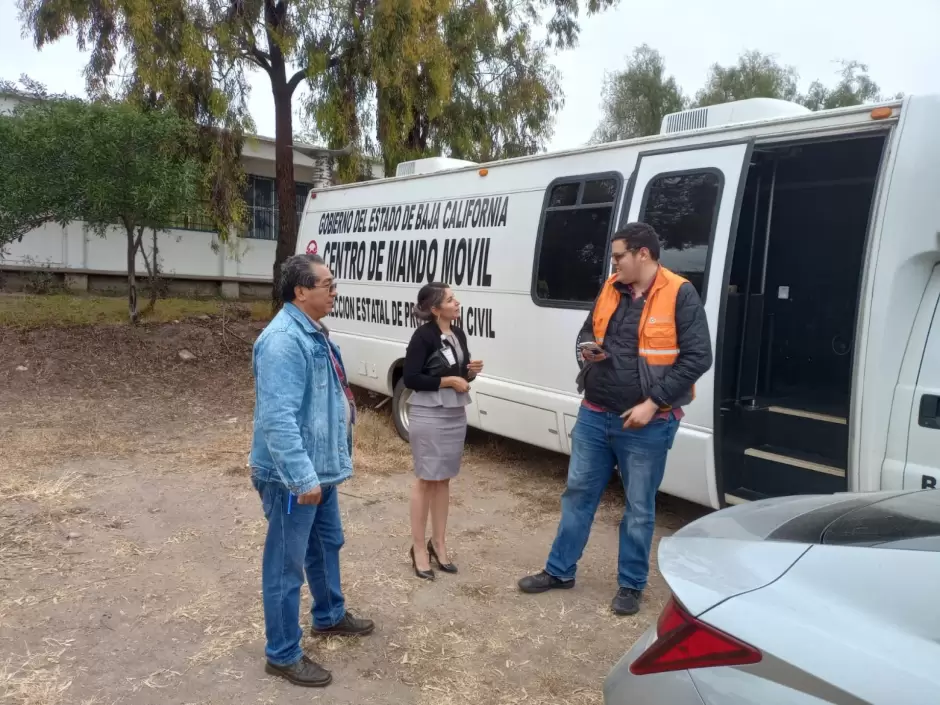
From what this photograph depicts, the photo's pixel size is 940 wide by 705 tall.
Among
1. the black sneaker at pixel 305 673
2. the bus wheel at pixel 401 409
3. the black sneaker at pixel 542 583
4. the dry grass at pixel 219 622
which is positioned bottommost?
the dry grass at pixel 219 622

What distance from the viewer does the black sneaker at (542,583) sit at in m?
4.46

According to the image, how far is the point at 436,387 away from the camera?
436 cm

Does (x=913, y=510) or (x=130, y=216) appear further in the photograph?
(x=130, y=216)

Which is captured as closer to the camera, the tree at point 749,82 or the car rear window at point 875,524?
the car rear window at point 875,524

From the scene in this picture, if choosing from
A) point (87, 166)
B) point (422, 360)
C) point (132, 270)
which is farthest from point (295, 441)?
point (132, 270)

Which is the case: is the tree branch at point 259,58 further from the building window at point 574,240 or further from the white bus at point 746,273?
the building window at point 574,240

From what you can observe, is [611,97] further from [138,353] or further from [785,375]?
[785,375]

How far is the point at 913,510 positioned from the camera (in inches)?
88.5

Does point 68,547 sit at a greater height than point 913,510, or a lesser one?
lesser

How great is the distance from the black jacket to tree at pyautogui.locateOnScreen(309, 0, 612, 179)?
958 centimetres

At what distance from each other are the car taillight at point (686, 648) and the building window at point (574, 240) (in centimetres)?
378

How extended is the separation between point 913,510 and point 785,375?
147 inches

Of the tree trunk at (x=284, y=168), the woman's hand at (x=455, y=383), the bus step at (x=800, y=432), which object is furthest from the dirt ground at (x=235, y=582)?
the tree trunk at (x=284, y=168)

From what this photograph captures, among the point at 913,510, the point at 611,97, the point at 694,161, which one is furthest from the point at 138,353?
the point at 611,97
